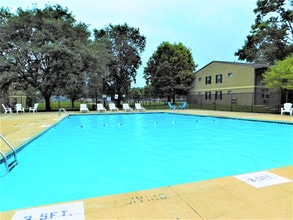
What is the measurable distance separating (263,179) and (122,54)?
2256 centimetres

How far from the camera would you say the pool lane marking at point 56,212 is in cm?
200

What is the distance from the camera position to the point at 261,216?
1940 mm

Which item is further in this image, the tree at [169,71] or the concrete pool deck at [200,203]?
the tree at [169,71]

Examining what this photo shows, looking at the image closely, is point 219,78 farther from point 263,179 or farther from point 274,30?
point 263,179

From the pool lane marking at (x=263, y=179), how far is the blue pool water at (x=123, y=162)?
101 centimetres

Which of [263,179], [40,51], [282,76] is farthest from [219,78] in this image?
[263,179]

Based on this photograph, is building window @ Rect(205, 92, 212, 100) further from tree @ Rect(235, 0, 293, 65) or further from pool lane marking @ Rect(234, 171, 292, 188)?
pool lane marking @ Rect(234, 171, 292, 188)

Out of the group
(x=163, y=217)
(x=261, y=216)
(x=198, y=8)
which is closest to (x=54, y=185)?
(x=163, y=217)

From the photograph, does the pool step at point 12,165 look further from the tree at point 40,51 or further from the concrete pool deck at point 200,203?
the tree at point 40,51

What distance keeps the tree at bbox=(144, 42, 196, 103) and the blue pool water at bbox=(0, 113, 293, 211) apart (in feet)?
Result: 58.0

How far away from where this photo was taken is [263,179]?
2.84 meters

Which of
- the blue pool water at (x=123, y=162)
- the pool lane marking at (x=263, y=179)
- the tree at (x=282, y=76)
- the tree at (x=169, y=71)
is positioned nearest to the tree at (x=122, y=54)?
the tree at (x=169, y=71)

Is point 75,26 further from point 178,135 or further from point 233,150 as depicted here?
point 233,150

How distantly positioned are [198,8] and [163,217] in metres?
17.5
